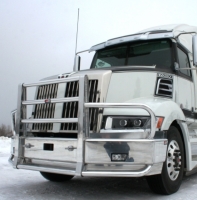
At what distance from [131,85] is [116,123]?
89 centimetres

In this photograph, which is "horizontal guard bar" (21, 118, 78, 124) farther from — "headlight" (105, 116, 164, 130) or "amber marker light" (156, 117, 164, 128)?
"amber marker light" (156, 117, 164, 128)

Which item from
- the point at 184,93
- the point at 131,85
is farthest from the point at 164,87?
the point at 184,93

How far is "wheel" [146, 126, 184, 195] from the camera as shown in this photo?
426 cm

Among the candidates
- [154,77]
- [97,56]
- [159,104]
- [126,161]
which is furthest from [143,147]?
[97,56]

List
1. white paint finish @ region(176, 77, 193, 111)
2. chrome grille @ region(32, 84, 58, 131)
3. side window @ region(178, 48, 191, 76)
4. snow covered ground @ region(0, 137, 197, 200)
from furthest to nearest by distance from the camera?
side window @ region(178, 48, 191, 76)
white paint finish @ region(176, 77, 193, 111)
chrome grille @ region(32, 84, 58, 131)
snow covered ground @ region(0, 137, 197, 200)

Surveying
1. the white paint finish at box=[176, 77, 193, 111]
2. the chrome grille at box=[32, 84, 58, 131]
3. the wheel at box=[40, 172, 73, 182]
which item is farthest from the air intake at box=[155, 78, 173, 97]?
the wheel at box=[40, 172, 73, 182]

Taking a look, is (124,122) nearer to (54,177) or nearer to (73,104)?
(73,104)

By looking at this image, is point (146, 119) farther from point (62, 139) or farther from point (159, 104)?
point (62, 139)

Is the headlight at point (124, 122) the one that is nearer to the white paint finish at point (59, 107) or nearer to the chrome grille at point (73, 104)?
the chrome grille at point (73, 104)

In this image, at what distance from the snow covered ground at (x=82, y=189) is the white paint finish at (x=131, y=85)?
1463 mm

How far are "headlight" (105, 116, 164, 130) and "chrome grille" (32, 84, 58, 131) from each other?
942 mm

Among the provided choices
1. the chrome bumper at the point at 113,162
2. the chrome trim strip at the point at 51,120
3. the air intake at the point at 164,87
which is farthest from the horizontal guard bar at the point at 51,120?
the air intake at the point at 164,87

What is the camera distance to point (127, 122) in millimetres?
4156

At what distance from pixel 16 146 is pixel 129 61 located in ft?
8.66
